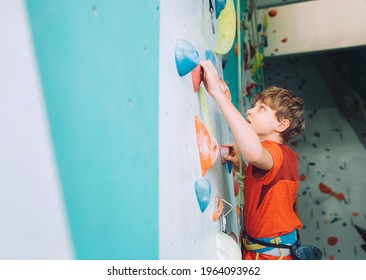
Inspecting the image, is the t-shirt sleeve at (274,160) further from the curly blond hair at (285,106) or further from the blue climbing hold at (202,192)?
the blue climbing hold at (202,192)

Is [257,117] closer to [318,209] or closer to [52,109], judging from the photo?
[52,109]

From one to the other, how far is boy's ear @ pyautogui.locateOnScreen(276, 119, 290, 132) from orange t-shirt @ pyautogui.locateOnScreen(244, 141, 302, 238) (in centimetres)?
6

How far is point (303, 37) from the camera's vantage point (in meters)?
2.47

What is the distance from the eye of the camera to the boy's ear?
1.25 metres

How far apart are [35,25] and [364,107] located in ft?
10.1

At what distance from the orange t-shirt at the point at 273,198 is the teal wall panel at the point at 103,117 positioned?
1.91ft

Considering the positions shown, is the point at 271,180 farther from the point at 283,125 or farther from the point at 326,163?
the point at 326,163

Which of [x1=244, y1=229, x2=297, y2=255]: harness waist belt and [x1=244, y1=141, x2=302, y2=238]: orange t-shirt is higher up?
[x1=244, y1=141, x2=302, y2=238]: orange t-shirt

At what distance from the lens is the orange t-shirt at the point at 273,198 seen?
3.82ft

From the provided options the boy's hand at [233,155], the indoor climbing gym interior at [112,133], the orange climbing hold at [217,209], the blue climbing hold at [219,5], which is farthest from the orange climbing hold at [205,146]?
the blue climbing hold at [219,5]

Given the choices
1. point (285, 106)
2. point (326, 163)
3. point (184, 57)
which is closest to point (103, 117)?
point (184, 57)

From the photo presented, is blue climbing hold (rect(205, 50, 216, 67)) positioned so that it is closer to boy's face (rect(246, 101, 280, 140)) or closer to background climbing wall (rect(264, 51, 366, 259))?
boy's face (rect(246, 101, 280, 140))

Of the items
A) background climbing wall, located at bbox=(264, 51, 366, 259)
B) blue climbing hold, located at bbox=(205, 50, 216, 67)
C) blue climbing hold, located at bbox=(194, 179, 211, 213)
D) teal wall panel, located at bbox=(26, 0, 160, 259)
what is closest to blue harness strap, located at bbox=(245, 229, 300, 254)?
blue climbing hold, located at bbox=(194, 179, 211, 213)
